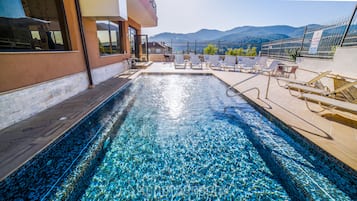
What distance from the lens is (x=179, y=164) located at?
2178mm

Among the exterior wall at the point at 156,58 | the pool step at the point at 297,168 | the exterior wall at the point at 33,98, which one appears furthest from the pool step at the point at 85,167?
the exterior wall at the point at 156,58

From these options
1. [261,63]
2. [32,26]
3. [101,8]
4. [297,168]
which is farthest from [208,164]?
[261,63]

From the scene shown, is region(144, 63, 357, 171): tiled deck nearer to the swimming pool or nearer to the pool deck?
the pool deck

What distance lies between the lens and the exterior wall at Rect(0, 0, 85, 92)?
260 centimetres

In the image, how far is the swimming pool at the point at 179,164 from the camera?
5.63ft

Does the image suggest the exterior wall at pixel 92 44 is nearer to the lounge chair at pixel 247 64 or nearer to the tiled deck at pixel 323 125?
the tiled deck at pixel 323 125

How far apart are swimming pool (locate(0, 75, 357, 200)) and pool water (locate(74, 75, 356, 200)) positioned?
11 millimetres

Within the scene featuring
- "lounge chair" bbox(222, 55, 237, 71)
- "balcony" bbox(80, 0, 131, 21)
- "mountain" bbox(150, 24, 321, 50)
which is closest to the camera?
"balcony" bbox(80, 0, 131, 21)

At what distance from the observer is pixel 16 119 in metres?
2.68

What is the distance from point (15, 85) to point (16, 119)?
1.99 ft

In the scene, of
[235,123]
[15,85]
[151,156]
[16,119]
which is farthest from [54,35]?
[235,123]

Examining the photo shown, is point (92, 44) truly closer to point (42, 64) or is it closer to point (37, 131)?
point (42, 64)

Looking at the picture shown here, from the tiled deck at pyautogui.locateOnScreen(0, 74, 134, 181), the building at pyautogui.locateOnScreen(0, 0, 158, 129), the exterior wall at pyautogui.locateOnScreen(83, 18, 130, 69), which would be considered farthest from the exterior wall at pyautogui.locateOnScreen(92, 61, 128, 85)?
the tiled deck at pyautogui.locateOnScreen(0, 74, 134, 181)

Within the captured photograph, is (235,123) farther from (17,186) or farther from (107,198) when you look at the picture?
(17,186)
